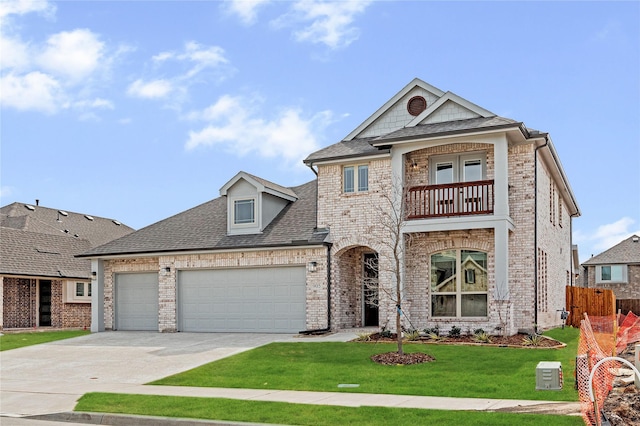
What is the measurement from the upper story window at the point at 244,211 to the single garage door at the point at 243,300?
1.91m

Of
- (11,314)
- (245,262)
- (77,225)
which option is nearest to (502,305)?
(245,262)

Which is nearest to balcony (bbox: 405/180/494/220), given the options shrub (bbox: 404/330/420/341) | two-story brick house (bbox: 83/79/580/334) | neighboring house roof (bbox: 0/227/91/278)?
two-story brick house (bbox: 83/79/580/334)

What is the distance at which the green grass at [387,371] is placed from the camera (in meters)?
12.8

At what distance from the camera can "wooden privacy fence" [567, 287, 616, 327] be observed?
91.0 feet

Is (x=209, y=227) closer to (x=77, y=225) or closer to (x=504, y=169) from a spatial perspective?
(x=504, y=169)

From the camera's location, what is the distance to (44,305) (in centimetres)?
3178

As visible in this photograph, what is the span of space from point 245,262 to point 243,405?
12925 millimetres

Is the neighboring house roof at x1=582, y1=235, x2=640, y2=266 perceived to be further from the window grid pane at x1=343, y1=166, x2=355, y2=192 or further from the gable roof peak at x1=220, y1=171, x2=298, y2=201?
the window grid pane at x1=343, y1=166, x2=355, y2=192

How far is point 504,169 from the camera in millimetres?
20328

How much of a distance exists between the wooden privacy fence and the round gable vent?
1064 centimetres

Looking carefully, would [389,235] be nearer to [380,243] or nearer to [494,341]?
[380,243]

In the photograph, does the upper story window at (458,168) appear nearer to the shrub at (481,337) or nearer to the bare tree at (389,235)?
the bare tree at (389,235)

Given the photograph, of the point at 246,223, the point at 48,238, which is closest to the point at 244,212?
the point at 246,223

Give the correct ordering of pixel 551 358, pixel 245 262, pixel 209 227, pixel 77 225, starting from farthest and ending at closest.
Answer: pixel 77 225
pixel 209 227
pixel 245 262
pixel 551 358
